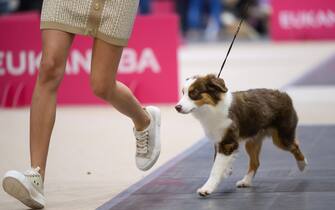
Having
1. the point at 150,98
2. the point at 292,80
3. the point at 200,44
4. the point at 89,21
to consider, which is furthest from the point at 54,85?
the point at 200,44

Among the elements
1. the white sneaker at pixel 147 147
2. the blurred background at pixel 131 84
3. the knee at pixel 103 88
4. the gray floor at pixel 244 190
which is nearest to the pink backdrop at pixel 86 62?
the blurred background at pixel 131 84

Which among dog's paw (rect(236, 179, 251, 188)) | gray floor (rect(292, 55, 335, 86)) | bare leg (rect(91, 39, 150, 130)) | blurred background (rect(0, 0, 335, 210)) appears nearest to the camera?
bare leg (rect(91, 39, 150, 130))

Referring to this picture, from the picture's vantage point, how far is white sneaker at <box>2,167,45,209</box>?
190 inches

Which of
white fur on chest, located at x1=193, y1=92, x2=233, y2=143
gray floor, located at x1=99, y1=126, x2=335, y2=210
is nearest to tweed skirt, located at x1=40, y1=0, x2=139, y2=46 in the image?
white fur on chest, located at x1=193, y1=92, x2=233, y2=143

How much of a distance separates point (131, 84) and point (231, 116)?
4948 mm

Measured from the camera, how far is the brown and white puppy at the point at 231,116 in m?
5.04

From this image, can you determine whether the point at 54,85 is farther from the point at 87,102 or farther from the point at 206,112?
the point at 87,102

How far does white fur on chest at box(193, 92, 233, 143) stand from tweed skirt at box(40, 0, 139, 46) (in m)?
0.62

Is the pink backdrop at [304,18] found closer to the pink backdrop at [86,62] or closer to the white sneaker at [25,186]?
the pink backdrop at [86,62]

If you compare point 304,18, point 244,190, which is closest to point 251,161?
point 244,190

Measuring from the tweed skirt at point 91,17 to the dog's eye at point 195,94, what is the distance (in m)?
0.51

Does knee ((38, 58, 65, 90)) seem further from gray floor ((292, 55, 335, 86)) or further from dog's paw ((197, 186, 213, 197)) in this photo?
gray floor ((292, 55, 335, 86))

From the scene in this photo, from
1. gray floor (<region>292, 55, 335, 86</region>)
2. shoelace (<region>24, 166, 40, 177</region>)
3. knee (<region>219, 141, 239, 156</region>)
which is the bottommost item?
gray floor (<region>292, 55, 335, 86</region>)

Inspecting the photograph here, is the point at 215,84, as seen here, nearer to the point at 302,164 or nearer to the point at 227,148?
the point at 227,148
